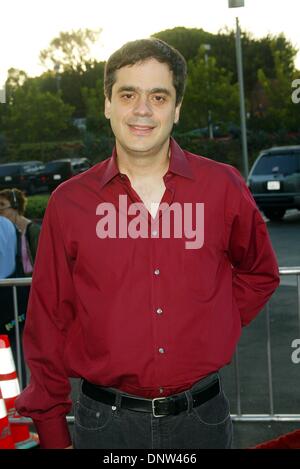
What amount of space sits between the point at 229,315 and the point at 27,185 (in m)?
31.1

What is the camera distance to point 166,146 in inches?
104

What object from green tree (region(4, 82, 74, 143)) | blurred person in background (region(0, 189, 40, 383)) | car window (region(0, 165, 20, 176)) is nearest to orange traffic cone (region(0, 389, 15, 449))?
blurred person in background (region(0, 189, 40, 383))

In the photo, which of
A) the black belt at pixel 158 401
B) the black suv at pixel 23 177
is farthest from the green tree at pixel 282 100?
the black belt at pixel 158 401

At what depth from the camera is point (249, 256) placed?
2.75m

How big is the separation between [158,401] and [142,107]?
92cm

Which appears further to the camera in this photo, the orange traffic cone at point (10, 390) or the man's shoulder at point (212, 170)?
the orange traffic cone at point (10, 390)

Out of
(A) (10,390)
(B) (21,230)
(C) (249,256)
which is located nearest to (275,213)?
(B) (21,230)

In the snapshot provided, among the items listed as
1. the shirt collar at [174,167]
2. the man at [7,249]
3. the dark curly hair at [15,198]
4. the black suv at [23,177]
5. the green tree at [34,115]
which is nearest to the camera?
the shirt collar at [174,167]

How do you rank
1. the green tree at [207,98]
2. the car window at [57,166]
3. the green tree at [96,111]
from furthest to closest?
1. the green tree at [96,111]
2. the green tree at [207,98]
3. the car window at [57,166]

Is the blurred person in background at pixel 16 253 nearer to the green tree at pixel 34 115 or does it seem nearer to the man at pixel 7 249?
the man at pixel 7 249

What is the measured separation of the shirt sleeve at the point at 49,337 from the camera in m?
2.58

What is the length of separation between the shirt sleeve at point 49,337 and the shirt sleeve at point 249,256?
57 centimetres

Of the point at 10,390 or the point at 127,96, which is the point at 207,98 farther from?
the point at 127,96

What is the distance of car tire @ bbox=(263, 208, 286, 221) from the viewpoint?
1986 centimetres
